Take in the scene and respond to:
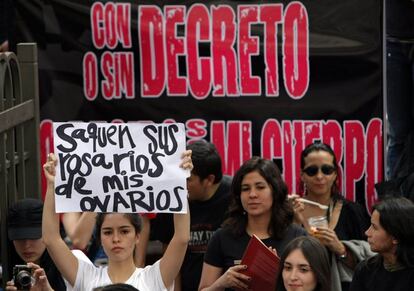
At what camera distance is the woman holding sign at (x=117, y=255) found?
20.5ft

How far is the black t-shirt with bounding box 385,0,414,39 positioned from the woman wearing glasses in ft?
4.62

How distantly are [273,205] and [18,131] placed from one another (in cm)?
170

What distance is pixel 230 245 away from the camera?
6828 mm

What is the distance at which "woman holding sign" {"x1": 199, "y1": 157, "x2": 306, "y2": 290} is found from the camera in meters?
6.83

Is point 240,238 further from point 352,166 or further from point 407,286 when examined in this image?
point 352,166

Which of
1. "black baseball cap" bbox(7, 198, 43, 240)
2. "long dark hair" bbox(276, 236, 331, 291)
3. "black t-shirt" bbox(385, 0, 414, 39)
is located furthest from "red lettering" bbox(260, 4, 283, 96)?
"long dark hair" bbox(276, 236, 331, 291)

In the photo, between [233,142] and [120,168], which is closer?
[120,168]

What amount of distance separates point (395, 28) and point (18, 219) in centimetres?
336

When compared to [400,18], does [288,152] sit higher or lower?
lower

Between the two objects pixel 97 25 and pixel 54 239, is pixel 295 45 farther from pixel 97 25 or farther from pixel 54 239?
pixel 54 239

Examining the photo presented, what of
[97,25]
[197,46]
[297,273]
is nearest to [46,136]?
[97,25]

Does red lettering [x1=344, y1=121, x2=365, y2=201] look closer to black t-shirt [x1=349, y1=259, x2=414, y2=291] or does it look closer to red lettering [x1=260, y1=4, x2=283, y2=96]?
red lettering [x1=260, y1=4, x2=283, y2=96]

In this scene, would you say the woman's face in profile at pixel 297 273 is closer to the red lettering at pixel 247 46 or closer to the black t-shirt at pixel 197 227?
the black t-shirt at pixel 197 227

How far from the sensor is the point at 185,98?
8602 mm
